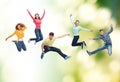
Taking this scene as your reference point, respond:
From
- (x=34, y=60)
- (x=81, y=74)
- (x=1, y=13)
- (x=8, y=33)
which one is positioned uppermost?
(x=1, y=13)

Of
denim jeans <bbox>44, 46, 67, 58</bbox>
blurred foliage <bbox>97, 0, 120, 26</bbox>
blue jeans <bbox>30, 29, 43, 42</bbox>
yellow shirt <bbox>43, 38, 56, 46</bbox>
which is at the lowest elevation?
denim jeans <bbox>44, 46, 67, 58</bbox>

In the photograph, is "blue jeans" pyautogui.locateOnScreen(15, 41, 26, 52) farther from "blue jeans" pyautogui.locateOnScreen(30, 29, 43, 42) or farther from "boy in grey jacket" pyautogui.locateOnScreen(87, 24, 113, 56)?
"boy in grey jacket" pyautogui.locateOnScreen(87, 24, 113, 56)

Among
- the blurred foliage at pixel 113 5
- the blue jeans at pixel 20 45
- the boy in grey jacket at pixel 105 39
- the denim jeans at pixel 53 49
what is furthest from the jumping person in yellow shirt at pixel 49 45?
the blurred foliage at pixel 113 5

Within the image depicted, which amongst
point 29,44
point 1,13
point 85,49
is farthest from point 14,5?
point 85,49

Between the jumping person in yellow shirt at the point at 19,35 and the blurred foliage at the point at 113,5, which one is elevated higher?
the blurred foliage at the point at 113,5

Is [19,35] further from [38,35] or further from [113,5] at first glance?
[113,5]

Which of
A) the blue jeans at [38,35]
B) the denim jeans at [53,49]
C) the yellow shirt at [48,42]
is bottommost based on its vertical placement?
the denim jeans at [53,49]

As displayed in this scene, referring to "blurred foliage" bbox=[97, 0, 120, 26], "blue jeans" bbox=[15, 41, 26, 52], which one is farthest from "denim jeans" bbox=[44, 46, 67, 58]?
"blurred foliage" bbox=[97, 0, 120, 26]

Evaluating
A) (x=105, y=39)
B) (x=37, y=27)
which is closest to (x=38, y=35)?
(x=37, y=27)

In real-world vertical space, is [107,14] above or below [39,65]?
above

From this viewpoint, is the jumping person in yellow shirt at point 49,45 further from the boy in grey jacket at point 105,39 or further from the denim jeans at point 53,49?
the boy in grey jacket at point 105,39

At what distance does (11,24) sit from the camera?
196cm

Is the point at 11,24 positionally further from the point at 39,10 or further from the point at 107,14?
the point at 107,14

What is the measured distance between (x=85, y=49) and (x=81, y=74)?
17 cm
